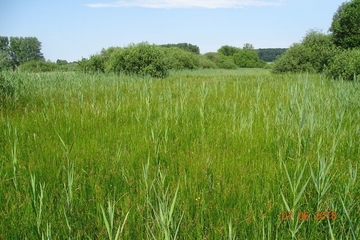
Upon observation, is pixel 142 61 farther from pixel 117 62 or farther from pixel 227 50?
pixel 227 50

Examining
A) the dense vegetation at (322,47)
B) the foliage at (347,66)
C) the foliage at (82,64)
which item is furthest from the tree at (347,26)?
the foliage at (82,64)

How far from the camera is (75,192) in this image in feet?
5.68

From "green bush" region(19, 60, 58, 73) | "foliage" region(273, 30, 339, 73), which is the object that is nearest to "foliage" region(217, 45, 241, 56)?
"green bush" region(19, 60, 58, 73)

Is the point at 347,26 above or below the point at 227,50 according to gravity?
below

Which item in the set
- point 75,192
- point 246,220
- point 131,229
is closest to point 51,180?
point 75,192

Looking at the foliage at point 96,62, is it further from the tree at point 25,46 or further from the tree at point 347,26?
the tree at point 25,46

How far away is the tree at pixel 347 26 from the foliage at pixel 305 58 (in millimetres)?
888

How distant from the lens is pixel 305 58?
60.3ft

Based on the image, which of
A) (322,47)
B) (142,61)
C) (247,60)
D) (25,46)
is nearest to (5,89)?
(142,61)

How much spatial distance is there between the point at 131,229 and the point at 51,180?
31.8 inches

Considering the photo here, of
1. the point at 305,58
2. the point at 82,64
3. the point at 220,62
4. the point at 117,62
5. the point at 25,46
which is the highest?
the point at 25,46

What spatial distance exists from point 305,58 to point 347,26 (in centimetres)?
379

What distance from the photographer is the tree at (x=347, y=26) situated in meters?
18.4

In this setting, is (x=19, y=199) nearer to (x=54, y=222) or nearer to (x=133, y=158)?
(x=54, y=222)
